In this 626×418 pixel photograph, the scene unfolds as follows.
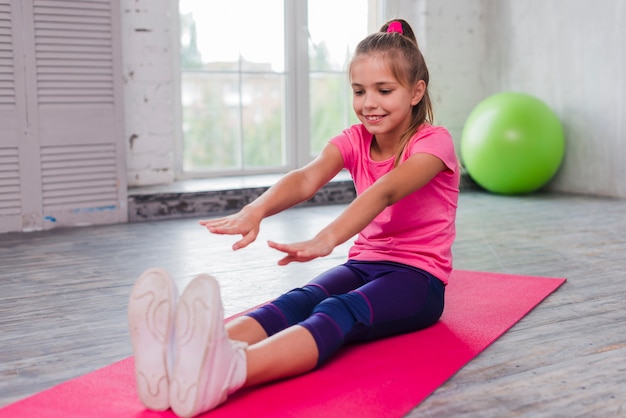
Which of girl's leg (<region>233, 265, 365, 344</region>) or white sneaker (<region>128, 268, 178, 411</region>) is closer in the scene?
white sneaker (<region>128, 268, 178, 411</region>)

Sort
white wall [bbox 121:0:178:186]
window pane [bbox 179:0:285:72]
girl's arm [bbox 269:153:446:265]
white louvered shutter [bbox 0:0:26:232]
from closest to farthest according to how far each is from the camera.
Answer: girl's arm [bbox 269:153:446:265], white louvered shutter [bbox 0:0:26:232], white wall [bbox 121:0:178:186], window pane [bbox 179:0:285:72]

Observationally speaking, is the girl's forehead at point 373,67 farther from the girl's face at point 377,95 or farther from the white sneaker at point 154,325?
the white sneaker at point 154,325

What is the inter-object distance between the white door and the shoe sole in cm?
246

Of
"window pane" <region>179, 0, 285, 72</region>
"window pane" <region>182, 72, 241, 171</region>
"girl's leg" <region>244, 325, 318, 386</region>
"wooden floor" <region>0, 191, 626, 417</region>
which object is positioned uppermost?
"window pane" <region>179, 0, 285, 72</region>

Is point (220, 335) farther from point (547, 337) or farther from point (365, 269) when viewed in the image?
point (547, 337)

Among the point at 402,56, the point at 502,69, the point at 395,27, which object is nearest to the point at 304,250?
the point at 402,56

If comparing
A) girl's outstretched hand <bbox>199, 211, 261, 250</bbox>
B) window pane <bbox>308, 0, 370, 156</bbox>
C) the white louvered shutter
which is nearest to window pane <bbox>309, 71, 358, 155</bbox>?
window pane <bbox>308, 0, 370, 156</bbox>

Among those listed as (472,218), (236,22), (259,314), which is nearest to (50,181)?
(236,22)

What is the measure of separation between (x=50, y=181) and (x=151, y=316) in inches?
96.7

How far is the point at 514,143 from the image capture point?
14.0ft

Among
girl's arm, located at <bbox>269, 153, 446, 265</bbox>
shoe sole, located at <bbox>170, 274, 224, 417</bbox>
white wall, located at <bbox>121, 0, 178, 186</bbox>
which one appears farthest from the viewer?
white wall, located at <bbox>121, 0, 178, 186</bbox>

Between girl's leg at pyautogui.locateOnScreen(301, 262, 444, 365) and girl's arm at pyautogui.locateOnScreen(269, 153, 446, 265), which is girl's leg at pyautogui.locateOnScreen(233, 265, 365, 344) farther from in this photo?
girl's arm at pyautogui.locateOnScreen(269, 153, 446, 265)

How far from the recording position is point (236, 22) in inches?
181

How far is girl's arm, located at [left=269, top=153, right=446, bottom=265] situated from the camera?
1.34m
